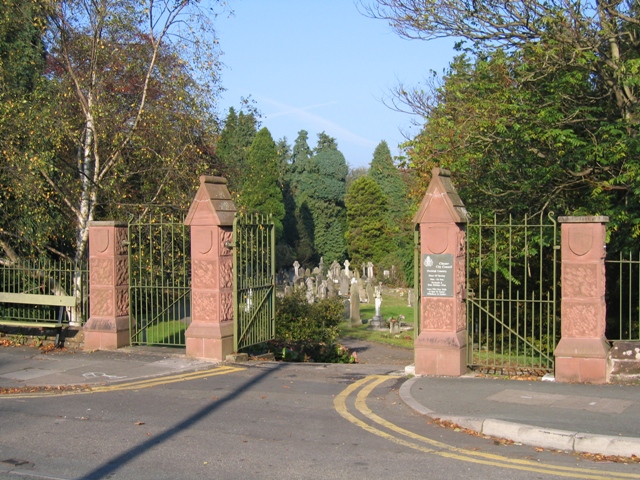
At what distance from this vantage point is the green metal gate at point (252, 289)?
465 inches

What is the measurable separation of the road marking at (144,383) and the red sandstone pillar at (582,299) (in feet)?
15.5

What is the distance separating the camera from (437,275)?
416 inches

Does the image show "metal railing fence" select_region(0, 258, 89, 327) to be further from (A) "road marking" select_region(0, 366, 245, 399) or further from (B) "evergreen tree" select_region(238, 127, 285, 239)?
(B) "evergreen tree" select_region(238, 127, 285, 239)

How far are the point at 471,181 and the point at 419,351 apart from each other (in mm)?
7775

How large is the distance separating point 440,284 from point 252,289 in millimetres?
3320

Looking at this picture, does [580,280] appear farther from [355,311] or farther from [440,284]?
[355,311]

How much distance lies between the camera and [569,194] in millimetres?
16359

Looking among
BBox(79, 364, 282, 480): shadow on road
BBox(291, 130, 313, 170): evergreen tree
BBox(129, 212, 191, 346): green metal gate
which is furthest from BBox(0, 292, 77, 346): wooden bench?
BBox(291, 130, 313, 170): evergreen tree

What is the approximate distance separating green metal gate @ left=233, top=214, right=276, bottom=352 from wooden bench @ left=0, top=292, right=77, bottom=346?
122 inches

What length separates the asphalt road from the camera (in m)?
6.04

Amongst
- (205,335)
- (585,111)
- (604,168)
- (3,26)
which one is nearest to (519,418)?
(205,335)

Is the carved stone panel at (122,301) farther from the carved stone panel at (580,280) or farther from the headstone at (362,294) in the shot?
the headstone at (362,294)

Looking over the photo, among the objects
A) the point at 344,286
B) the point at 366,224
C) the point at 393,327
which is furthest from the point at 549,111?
the point at 366,224

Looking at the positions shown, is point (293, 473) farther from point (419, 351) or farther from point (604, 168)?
point (604, 168)
